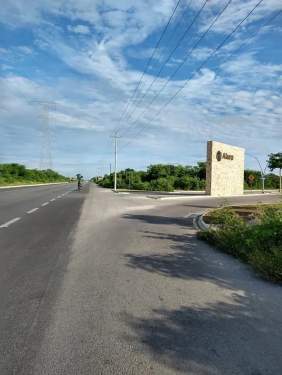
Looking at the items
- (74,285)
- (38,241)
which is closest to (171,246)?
(38,241)

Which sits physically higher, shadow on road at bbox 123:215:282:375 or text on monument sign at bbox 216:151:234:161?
text on monument sign at bbox 216:151:234:161

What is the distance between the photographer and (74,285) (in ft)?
19.6

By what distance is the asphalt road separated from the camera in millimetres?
3539

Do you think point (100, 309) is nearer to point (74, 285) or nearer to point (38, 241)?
point (74, 285)

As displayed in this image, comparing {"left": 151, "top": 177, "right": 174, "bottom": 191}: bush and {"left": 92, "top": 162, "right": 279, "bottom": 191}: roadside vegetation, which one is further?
{"left": 92, "top": 162, "right": 279, "bottom": 191}: roadside vegetation

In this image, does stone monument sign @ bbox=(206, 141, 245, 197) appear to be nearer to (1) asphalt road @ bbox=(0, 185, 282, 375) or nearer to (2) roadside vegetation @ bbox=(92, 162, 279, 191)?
(2) roadside vegetation @ bbox=(92, 162, 279, 191)

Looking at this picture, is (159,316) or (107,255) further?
(107,255)

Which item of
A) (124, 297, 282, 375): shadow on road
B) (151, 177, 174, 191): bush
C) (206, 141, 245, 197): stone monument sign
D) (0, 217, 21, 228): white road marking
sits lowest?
(124, 297, 282, 375): shadow on road

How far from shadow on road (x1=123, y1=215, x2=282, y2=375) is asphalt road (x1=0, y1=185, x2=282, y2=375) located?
0.01m

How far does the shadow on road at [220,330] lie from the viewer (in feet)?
11.6

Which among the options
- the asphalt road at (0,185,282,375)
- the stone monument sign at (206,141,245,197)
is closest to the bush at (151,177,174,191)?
the stone monument sign at (206,141,245,197)

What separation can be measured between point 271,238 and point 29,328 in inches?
245

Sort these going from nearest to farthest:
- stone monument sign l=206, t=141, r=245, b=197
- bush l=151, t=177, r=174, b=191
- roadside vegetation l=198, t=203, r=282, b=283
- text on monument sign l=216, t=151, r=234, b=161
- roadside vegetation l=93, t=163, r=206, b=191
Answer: roadside vegetation l=198, t=203, r=282, b=283 → stone monument sign l=206, t=141, r=245, b=197 → text on monument sign l=216, t=151, r=234, b=161 → bush l=151, t=177, r=174, b=191 → roadside vegetation l=93, t=163, r=206, b=191

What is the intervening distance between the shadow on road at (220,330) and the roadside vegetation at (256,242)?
36 cm
